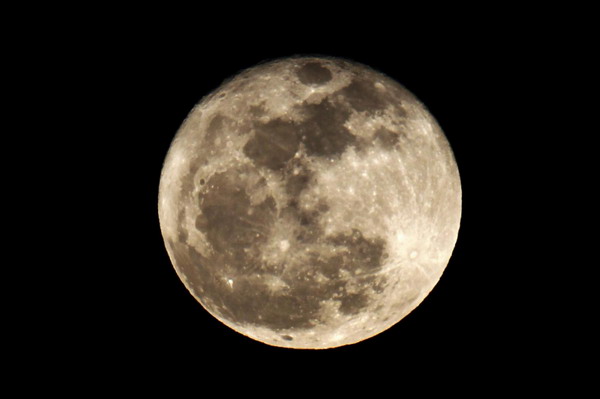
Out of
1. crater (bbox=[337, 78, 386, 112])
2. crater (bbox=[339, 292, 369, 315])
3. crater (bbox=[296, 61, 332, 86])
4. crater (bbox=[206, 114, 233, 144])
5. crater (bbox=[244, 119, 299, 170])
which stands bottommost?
crater (bbox=[339, 292, 369, 315])

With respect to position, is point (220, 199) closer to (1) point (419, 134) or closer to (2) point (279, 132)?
(2) point (279, 132)

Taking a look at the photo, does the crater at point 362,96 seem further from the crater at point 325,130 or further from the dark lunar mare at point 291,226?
Answer: the crater at point 325,130

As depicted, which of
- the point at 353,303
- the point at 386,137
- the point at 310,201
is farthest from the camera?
the point at 353,303

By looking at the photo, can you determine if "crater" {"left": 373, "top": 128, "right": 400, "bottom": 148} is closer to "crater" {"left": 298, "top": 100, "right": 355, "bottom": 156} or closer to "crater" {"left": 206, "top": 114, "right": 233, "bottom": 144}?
"crater" {"left": 298, "top": 100, "right": 355, "bottom": 156}

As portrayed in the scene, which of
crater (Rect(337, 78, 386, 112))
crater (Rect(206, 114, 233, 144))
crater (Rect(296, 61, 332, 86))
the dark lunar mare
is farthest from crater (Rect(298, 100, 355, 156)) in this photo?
crater (Rect(206, 114, 233, 144))

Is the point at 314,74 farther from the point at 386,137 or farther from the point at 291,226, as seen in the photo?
the point at 291,226

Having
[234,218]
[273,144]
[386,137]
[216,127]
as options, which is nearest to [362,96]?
[386,137]
